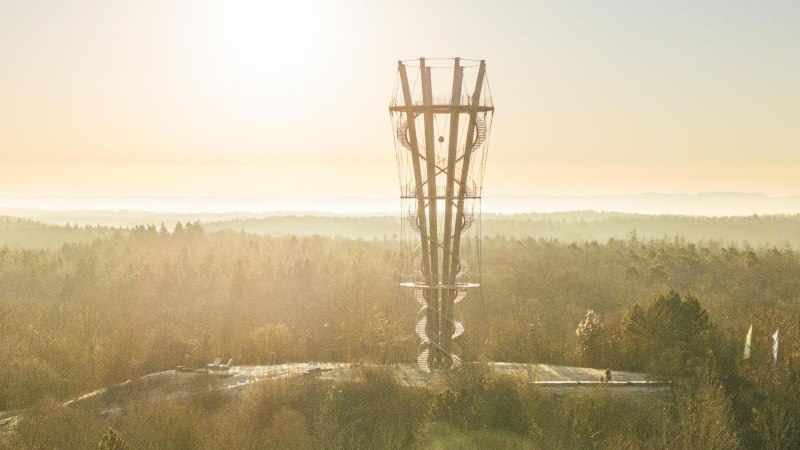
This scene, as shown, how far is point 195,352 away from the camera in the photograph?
52.4 meters

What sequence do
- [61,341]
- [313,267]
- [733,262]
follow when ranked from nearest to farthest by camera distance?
1. [61,341]
2. [733,262]
3. [313,267]

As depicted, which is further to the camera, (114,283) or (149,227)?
(149,227)

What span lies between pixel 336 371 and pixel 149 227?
128 meters

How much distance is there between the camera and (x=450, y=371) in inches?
1462

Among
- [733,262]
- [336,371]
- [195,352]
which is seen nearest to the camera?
[336,371]

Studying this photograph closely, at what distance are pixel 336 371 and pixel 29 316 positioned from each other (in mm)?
44782

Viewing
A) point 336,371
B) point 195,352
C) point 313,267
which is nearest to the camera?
point 336,371

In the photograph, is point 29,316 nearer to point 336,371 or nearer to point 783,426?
point 336,371

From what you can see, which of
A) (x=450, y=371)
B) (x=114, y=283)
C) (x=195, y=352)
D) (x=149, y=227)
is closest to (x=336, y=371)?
(x=450, y=371)

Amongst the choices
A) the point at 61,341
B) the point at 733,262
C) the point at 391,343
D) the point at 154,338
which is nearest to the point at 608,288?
the point at 733,262

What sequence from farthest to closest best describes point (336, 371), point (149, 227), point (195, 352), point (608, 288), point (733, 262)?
1. point (149, 227)
2. point (733, 262)
3. point (608, 288)
4. point (195, 352)
5. point (336, 371)

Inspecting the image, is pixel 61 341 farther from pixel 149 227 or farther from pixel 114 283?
pixel 149 227

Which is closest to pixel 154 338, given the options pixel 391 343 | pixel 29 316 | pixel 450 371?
pixel 391 343

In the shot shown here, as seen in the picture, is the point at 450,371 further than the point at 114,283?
No
